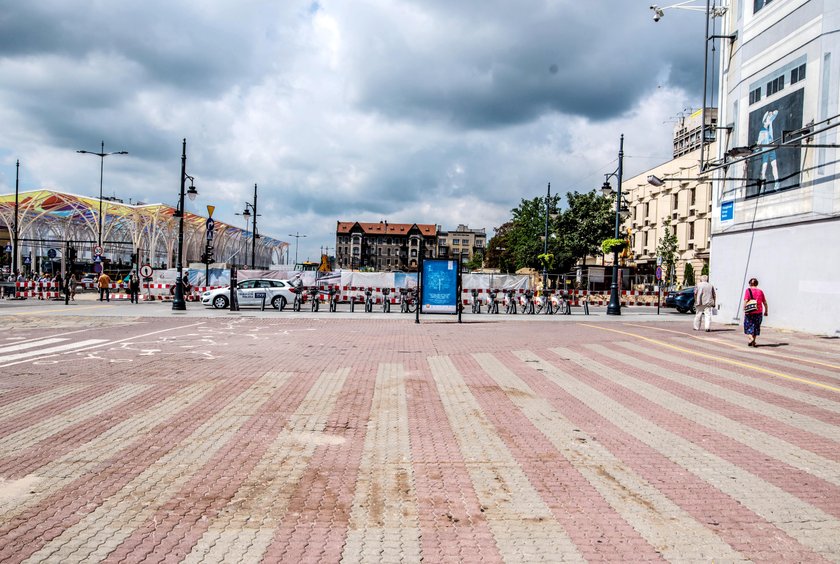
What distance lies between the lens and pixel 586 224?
59.1 metres

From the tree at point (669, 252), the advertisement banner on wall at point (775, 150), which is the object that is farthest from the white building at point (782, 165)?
the tree at point (669, 252)

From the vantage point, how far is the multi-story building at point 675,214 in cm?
5397

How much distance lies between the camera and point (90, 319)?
19641mm

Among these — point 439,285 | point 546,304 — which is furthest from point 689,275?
point 439,285

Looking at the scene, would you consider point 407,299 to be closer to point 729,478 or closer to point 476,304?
point 476,304

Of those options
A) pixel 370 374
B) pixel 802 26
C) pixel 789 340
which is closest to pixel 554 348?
pixel 370 374

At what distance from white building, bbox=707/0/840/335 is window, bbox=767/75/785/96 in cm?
4

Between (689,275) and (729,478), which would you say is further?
(689,275)

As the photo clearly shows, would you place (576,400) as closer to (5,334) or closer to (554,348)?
(554,348)

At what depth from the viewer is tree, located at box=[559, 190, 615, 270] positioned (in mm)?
59000

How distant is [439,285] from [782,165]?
1195cm

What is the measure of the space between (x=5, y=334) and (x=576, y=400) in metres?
14.6

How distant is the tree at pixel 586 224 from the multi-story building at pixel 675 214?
341 cm

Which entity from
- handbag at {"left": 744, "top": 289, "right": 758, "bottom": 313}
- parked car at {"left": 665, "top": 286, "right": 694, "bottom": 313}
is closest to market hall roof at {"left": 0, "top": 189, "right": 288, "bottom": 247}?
parked car at {"left": 665, "top": 286, "right": 694, "bottom": 313}
